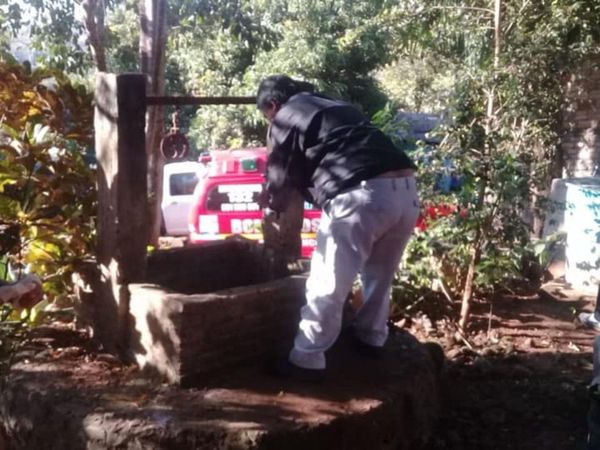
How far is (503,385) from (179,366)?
7.64 feet

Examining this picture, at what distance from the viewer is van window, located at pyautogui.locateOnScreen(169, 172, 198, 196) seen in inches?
582

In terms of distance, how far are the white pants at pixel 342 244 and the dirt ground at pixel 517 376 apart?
949 millimetres

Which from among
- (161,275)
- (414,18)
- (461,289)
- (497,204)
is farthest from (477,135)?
(414,18)

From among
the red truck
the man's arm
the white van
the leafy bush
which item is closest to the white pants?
the man's arm

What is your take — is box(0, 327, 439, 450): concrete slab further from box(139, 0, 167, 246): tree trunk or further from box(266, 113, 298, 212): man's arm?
box(139, 0, 167, 246): tree trunk

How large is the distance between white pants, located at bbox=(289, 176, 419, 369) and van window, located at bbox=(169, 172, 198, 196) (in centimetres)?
1168

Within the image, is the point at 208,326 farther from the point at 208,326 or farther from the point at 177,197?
the point at 177,197

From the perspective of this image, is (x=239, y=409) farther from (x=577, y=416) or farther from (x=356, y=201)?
(x=577, y=416)

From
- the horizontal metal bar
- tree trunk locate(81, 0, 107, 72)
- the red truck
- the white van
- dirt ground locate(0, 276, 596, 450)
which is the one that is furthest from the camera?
the white van

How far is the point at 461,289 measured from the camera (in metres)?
6.11

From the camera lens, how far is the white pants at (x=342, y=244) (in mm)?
3203

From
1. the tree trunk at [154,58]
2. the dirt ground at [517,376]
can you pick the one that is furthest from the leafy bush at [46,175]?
the dirt ground at [517,376]

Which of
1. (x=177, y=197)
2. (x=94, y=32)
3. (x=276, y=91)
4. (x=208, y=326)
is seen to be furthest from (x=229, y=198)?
(x=208, y=326)

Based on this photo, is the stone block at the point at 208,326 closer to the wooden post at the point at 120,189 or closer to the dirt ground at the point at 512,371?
the wooden post at the point at 120,189
